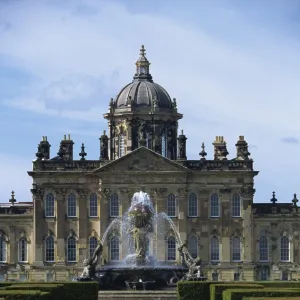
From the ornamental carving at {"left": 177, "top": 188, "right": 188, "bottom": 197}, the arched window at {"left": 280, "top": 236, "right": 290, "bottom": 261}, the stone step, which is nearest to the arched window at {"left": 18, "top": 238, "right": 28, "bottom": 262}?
the ornamental carving at {"left": 177, "top": 188, "right": 188, "bottom": 197}

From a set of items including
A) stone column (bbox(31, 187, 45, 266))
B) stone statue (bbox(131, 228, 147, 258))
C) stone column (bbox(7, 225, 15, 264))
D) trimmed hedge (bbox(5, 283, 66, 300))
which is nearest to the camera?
trimmed hedge (bbox(5, 283, 66, 300))

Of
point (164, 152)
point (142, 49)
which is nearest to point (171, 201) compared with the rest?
point (164, 152)

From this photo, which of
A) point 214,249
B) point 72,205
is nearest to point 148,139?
point 72,205

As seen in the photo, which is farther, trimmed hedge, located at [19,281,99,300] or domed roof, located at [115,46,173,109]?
domed roof, located at [115,46,173,109]

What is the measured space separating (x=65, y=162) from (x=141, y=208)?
85.4 ft

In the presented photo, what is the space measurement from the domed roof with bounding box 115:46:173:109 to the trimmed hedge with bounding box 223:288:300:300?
4234 centimetres

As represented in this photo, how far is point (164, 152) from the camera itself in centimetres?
9762

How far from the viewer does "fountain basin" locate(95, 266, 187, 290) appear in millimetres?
66250

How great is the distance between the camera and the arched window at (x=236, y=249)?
94812 mm

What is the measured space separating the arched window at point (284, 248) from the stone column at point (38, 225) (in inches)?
623

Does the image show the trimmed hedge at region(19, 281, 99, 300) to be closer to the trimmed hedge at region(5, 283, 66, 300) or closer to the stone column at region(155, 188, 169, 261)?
the trimmed hedge at region(5, 283, 66, 300)

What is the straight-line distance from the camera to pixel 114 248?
310 ft

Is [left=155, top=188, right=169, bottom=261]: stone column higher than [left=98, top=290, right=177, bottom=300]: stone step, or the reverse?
[left=155, top=188, right=169, bottom=261]: stone column

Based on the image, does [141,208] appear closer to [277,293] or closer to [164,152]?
[277,293]
